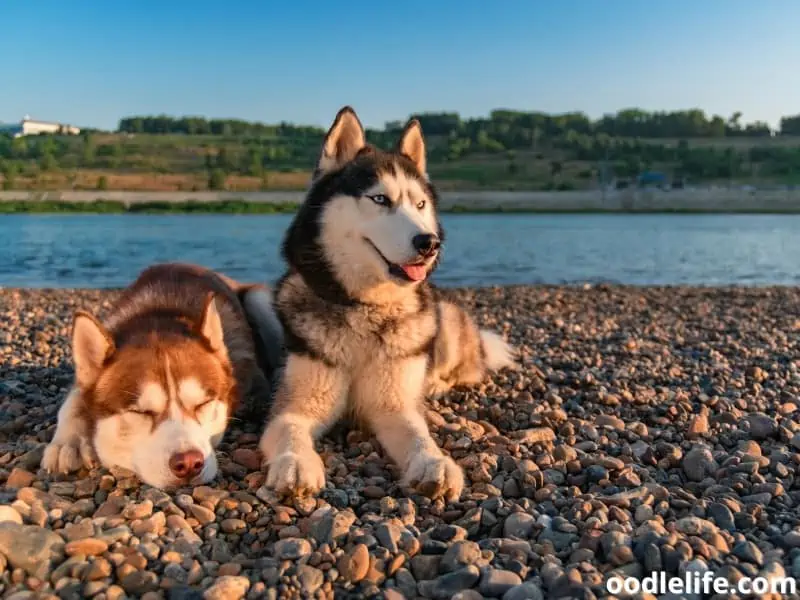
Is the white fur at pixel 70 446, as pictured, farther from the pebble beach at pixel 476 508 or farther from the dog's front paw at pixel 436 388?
the dog's front paw at pixel 436 388

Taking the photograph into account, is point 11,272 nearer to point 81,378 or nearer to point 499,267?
point 499,267

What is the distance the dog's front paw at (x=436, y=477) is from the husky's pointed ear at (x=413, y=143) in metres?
2.15

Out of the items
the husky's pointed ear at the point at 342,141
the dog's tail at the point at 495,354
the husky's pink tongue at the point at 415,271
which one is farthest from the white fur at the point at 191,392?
the dog's tail at the point at 495,354

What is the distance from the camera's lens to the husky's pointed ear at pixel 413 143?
5109 mm

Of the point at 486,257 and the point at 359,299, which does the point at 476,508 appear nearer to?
the point at 359,299

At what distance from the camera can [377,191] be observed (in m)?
4.45

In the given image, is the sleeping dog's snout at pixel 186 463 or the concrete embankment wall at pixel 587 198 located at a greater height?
the concrete embankment wall at pixel 587 198

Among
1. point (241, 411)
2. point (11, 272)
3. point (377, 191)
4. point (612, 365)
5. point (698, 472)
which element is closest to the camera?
point (698, 472)

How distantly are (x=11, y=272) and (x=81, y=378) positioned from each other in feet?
66.4

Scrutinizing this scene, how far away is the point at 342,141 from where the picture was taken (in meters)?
4.93

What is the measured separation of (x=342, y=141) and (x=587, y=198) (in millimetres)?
79692

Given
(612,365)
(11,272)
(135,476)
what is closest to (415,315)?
(135,476)

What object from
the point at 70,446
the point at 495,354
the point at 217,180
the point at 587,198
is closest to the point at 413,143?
the point at 495,354

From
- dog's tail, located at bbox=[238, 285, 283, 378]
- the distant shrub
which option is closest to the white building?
the distant shrub
